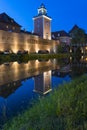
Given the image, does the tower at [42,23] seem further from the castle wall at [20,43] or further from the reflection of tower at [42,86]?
the reflection of tower at [42,86]

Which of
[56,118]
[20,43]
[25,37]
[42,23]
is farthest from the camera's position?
[42,23]

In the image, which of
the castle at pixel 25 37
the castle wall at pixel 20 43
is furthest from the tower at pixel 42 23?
the castle wall at pixel 20 43

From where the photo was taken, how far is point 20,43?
4362cm

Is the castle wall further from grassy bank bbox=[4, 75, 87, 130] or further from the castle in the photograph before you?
grassy bank bbox=[4, 75, 87, 130]

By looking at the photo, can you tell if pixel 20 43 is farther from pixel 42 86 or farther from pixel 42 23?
pixel 42 86

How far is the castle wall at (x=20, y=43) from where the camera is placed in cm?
3866

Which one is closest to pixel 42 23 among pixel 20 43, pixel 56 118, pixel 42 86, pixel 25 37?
pixel 25 37

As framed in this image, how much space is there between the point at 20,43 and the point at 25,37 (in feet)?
9.05

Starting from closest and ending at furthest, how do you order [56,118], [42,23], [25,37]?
[56,118]
[25,37]
[42,23]

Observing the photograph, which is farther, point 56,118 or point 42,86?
point 42,86


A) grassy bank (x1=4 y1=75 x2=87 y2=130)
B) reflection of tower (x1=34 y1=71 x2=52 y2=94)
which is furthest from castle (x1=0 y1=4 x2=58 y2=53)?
grassy bank (x1=4 y1=75 x2=87 y2=130)

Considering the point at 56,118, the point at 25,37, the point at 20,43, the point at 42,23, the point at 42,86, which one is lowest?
the point at 42,86

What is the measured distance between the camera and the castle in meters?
39.4

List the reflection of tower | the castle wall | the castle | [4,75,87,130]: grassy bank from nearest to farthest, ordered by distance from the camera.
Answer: [4,75,87,130]: grassy bank
the reflection of tower
the castle wall
the castle
